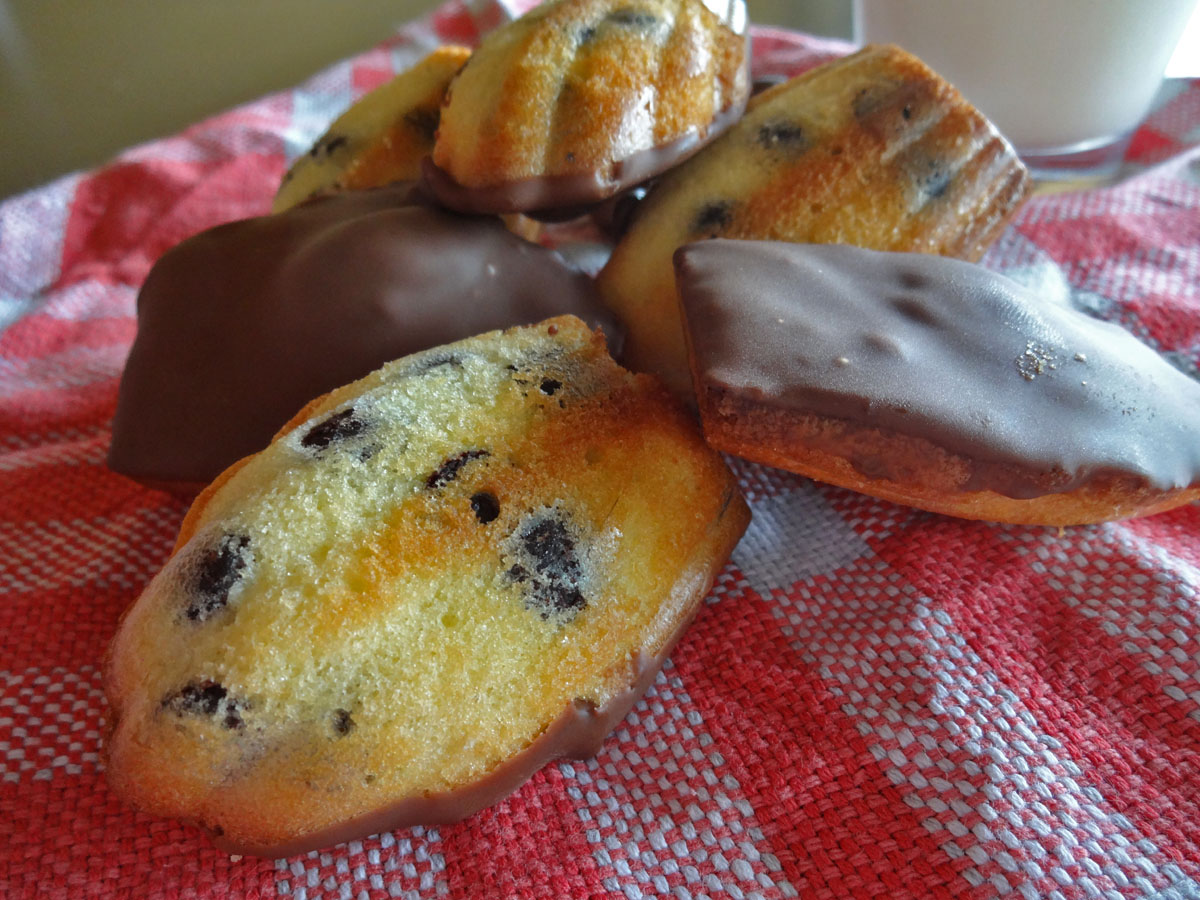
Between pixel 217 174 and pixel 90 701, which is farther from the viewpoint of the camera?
pixel 217 174

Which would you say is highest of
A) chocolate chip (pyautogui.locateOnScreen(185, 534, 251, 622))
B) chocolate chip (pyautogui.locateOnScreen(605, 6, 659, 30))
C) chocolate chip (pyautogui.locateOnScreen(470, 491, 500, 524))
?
chocolate chip (pyautogui.locateOnScreen(605, 6, 659, 30))

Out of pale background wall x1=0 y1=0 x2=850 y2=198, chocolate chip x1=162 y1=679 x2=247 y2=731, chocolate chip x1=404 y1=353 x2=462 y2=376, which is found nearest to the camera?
chocolate chip x1=162 y1=679 x2=247 y2=731

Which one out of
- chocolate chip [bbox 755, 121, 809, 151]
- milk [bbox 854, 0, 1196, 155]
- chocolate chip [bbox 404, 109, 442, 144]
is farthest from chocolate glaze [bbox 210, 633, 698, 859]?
milk [bbox 854, 0, 1196, 155]

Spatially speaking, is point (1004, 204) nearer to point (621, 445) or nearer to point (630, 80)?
point (630, 80)

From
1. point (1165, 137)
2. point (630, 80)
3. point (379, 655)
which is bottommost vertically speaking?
point (1165, 137)

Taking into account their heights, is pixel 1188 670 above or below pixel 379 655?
below

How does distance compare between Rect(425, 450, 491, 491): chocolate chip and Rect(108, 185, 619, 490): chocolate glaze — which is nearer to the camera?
Rect(425, 450, 491, 491): chocolate chip

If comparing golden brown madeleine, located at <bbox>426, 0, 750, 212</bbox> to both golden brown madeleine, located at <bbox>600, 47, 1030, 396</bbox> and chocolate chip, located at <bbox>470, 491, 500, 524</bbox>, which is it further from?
chocolate chip, located at <bbox>470, 491, 500, 524</bbox>

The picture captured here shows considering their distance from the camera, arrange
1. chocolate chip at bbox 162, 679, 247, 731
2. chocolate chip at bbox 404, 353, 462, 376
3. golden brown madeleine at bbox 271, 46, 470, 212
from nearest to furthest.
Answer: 1. chocolate chip at bbox 162, 679, 247, 731
2. chocolate chip at bbox 404, 353, 462, 376
3. golden brown madeleine at bbox 271, 46, 470, 212

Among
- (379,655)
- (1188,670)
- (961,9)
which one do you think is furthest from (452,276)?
(961,9)
